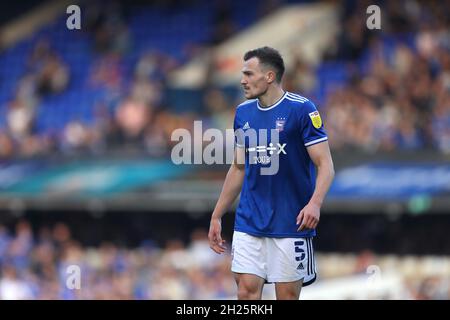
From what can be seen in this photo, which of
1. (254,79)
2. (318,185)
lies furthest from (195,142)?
(318,185)

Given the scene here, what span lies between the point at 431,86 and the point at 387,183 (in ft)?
5.55

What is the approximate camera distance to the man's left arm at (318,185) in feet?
24.7

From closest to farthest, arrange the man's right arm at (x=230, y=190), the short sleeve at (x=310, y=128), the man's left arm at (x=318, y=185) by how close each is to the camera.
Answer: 1. the man's left arm at (x=318, y=185)
2. the short sleeve at (x=310, y=128)
3. the man's right arm at (x=230, y=190)

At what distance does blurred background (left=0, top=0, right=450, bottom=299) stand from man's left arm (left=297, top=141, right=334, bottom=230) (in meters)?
8.06

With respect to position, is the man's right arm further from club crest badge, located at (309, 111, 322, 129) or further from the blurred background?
the blurred background

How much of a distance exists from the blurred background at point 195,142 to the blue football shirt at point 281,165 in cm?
785

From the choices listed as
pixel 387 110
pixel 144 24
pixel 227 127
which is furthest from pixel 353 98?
pixel 144 24

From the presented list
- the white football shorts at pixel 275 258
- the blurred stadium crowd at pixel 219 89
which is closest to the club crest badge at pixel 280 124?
the white football shorts at pixel 275 258

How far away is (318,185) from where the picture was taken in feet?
25.1

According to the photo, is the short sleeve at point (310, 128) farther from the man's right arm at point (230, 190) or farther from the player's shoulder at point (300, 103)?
the man's right arm at point (230, 190)

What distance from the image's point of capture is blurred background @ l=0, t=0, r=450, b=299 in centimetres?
1808

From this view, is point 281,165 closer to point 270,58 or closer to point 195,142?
point 270,58

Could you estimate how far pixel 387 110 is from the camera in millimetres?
18188

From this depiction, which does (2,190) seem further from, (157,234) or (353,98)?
(353,98)
